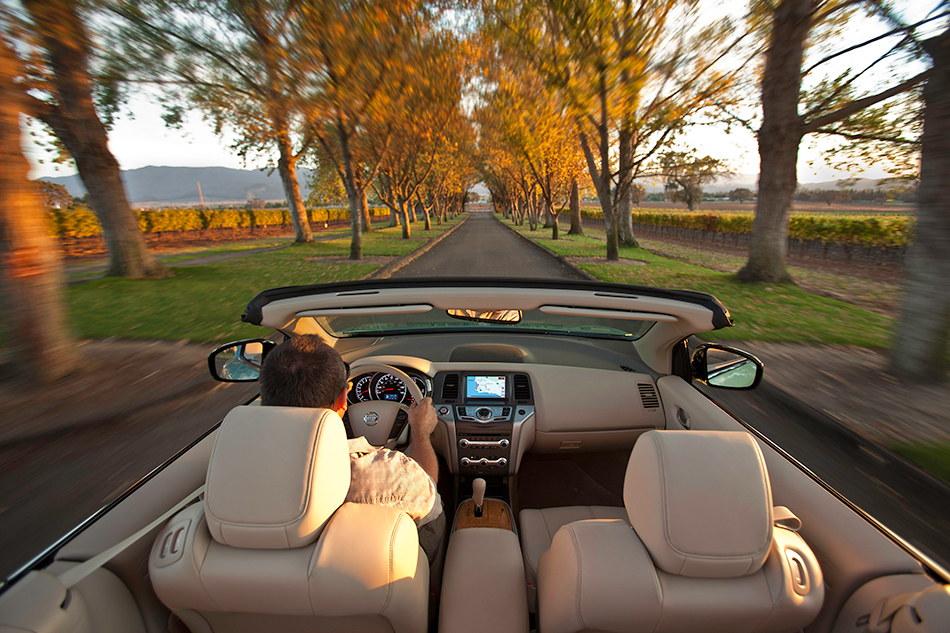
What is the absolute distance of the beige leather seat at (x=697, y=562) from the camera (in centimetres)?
137

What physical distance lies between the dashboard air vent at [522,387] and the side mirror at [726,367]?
1222 millimetres

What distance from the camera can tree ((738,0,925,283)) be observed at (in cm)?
926

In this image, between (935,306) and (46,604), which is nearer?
(46,604)

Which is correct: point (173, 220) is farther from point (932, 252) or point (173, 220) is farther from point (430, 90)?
point (932, 252)

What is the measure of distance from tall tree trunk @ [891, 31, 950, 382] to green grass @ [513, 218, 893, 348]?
195 cm

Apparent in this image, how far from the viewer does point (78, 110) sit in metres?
11.4

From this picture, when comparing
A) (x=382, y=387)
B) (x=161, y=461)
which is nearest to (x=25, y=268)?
(x=161, y=461)

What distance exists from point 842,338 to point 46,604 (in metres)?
10.3

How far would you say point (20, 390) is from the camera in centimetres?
586

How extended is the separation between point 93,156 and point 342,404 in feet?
49.2

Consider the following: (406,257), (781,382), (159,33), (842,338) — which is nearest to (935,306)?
(781,382)

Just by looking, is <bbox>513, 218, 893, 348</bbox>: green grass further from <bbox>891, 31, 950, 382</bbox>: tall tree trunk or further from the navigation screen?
the navigation screen

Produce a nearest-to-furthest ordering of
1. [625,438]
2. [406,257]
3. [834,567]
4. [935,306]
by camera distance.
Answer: [834,567]
[625,438]
[935,306]
[406,257]

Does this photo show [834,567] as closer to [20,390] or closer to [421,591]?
[421,591]
